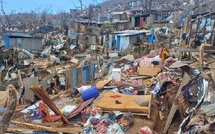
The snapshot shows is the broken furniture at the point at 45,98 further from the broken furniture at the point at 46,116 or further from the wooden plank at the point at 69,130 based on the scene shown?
the wooden plank at the point at 69,130

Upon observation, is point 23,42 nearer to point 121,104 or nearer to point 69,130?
point 121,104

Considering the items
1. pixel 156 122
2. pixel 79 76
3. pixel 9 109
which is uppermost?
pixel 9 109

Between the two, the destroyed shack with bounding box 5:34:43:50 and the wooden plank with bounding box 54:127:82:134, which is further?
the destroyed shack with bounding box 5:34:43:50

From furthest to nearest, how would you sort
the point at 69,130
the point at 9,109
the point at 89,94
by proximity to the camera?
the point at 89,94, the point at 69,130, the point at 9,109

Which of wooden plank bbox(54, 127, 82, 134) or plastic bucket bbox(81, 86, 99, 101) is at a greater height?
plastic bucket bbox(81, 86, 99, 101)

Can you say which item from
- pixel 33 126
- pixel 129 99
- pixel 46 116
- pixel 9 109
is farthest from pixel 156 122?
pixel 9 109

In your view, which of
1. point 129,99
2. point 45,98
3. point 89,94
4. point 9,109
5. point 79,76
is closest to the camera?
point 9,109

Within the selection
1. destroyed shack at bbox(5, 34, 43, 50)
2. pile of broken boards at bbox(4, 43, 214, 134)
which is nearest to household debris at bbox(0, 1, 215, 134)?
pile of broken boards at bbox(4, 43, 214, 134)

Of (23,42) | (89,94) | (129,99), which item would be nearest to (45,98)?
(89,94)

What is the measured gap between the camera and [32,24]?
4222cm

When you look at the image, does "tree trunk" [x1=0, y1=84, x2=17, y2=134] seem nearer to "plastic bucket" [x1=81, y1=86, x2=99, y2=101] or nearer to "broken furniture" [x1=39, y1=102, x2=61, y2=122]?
"broken furniture" [x1=39, y1=102, x2=61, y2=122]

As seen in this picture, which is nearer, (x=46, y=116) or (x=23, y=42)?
(x=46, y=116)

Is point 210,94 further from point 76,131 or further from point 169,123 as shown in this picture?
point 76,131

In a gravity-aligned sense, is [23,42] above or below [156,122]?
above
